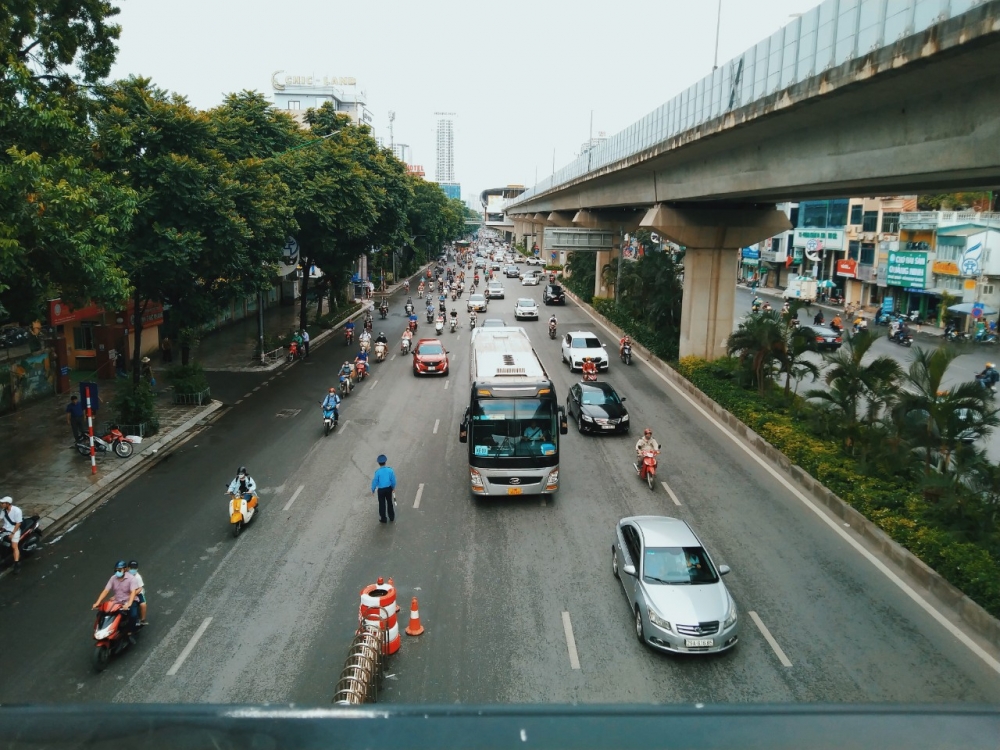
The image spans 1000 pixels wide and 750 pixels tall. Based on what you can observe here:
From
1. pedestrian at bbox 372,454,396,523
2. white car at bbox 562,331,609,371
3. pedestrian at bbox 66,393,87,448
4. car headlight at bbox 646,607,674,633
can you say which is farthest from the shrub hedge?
pedestrian at bbox 66,393,87,448

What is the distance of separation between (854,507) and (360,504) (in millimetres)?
10868

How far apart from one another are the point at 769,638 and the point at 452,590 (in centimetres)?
518

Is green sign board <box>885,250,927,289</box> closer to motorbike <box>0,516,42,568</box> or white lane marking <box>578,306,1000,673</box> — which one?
white lane marking <box>578,306,1000,673</box>

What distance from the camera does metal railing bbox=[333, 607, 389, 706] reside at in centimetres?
952

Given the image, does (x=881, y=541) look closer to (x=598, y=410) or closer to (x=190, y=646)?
(x=598, y=410)

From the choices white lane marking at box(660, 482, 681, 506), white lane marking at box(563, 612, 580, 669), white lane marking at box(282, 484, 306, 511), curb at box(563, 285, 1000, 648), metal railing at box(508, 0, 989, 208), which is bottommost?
white lane marking at box(282, 484, 306, 511)

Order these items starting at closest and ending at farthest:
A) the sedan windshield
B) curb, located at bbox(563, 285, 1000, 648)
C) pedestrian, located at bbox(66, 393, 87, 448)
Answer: curb, located at bbox(563, 285, 1000, 648) < the sedan windshield < pedestrian, located at bbox(66, 393, 87, 448)

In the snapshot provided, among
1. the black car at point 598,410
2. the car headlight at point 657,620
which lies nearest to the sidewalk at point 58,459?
the black car at point 598,410

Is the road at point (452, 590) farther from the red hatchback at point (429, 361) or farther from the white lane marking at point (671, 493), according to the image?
the red hatchback at point (429, 361)

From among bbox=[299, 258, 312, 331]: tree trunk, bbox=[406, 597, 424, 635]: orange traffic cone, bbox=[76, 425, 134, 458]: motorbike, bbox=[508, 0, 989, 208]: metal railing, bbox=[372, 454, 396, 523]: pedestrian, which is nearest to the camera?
bbox=[406, 597, 424, 635]: orange traffic cone

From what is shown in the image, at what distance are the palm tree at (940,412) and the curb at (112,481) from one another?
57.9 feet

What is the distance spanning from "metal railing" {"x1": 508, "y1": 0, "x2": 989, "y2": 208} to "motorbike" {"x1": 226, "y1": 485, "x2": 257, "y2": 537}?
1500 centimetres

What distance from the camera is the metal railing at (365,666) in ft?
31.2

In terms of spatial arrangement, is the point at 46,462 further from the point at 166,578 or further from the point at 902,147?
the point at 902,147
